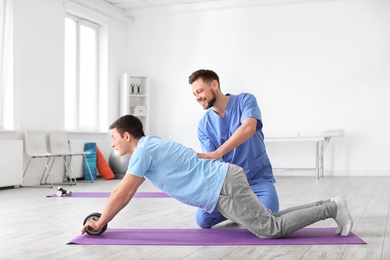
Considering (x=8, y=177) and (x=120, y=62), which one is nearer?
(x=8, y=177)

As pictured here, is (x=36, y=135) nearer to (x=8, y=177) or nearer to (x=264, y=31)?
(x=8, y=177)

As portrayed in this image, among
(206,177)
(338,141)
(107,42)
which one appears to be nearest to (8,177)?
(107,42)

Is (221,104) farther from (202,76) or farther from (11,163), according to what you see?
(11,163)

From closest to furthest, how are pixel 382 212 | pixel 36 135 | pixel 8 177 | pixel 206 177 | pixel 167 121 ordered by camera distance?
pixel 206 177, pixel 382 212, pixel 8 177, pixel 36 135, pixel 167 121

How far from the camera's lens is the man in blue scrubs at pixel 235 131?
123 inches

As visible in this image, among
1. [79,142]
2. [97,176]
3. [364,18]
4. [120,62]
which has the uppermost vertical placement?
[364,18]

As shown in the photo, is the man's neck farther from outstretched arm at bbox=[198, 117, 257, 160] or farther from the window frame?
the window frame

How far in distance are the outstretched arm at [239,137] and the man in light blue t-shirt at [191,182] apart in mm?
216

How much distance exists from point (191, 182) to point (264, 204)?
72 centimetres

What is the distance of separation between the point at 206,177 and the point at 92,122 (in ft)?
21.3

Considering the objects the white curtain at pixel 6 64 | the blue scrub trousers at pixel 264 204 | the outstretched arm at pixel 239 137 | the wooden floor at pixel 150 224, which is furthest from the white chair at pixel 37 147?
the outstretched arm at pixel 239 137

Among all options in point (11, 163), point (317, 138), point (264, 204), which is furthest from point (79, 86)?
point (264, 204)

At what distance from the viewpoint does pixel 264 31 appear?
29.0 ft

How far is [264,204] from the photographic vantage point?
323cm
